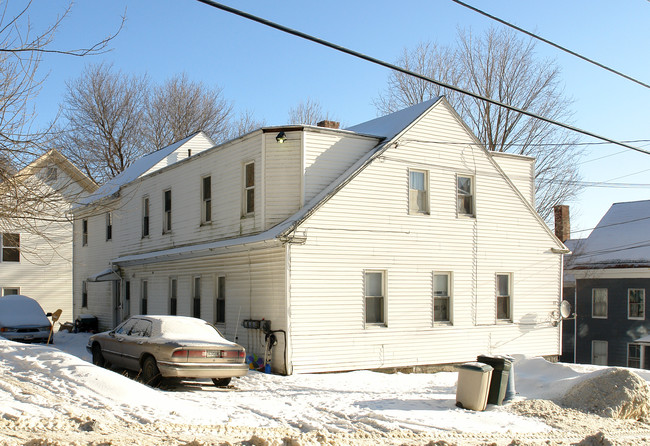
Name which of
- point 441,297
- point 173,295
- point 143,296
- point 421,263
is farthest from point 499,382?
point 143,296

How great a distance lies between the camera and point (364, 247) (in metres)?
17.4

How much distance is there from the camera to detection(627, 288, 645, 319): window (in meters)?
31.5

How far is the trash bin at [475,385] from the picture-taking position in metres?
11.8

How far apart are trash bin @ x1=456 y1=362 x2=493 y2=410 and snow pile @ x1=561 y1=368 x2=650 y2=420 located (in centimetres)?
189

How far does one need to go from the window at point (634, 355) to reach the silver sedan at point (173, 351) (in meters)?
24.6

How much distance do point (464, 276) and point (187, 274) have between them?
862cm

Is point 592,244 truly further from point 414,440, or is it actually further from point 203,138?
point 414,440

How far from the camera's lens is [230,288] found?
18.6 m

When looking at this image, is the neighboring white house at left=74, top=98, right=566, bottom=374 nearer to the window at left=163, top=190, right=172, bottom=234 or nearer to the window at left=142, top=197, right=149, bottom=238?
the window at left=163, top=190, right=172, bottom=234

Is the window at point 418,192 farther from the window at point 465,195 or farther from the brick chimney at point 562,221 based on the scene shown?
the brick chimney at point 562,221

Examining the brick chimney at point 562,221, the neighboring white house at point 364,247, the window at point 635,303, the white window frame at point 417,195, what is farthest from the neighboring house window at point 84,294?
the window at point 635,303

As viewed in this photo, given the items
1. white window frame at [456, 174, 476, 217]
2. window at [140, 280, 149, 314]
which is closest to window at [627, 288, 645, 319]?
white window frame at [456, 174, 476, 217]

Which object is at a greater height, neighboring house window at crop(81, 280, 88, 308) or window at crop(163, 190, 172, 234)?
window at crop(163, 190, 172, 234)

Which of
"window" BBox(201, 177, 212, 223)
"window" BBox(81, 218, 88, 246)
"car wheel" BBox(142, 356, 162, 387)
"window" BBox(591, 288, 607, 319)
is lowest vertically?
"window" BBox(591, 288, 607, 319)
